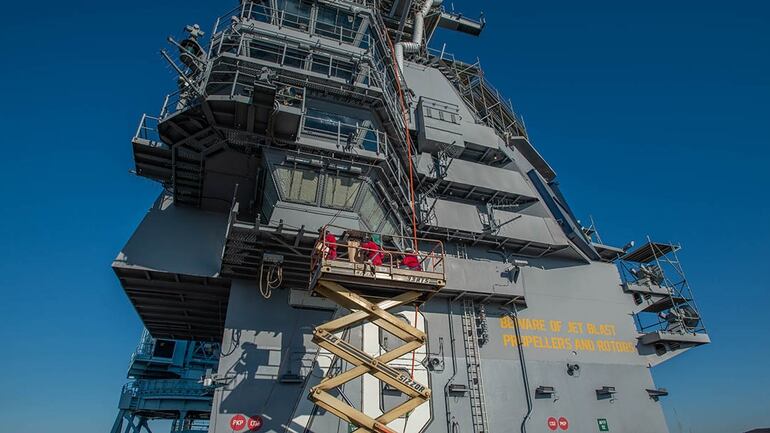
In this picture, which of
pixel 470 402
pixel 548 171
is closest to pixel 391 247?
pixel 470 402

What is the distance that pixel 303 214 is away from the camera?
12.8 meters

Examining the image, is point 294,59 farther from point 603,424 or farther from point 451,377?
point 603,424

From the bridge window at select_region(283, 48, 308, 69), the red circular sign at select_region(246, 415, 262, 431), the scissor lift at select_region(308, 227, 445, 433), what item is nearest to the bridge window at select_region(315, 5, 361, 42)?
the bridge window at select_region(283, 48, 308, 69)

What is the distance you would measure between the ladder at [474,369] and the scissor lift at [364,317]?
5.84 metres

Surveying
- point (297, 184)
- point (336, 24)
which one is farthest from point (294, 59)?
point (297, 184)

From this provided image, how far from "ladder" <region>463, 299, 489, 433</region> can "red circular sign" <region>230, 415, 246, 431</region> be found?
7827 mm

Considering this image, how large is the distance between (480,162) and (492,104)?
25.1 feet

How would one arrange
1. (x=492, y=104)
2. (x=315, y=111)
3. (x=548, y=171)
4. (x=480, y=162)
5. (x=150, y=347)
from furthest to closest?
(x=150, y=347) < (x=492, y=104) < (x=548, y=171) < (x=480, y=162) < (x=315, y=111)

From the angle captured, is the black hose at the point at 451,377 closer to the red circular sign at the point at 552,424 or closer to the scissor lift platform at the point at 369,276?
the red circular sign at the point at 552,424

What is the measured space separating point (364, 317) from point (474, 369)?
749 centimetres

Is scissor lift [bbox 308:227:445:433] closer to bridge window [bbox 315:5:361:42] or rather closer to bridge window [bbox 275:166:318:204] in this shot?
bridge window [bbox 275:166:318:204]

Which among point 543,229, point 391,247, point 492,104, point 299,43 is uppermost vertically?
point 492,104

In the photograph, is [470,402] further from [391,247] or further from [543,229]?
[543,229]

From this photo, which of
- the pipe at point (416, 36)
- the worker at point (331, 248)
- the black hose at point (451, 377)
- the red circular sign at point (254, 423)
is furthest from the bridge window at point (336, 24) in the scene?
the red circular sign at point (254, 423)
